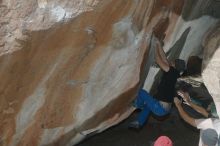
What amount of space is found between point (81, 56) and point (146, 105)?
145 cm

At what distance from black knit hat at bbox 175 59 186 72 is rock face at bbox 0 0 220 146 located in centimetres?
16

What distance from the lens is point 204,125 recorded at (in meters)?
4.40

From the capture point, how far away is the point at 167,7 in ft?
15.0

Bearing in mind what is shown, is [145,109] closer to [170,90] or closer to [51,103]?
[170,90]

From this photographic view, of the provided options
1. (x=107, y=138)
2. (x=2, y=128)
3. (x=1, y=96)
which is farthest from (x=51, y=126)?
(x=107, y=138)

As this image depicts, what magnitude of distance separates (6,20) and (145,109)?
2.49 m

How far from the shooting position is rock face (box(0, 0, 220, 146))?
325 centimetres

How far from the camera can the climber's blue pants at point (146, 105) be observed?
4.89 m

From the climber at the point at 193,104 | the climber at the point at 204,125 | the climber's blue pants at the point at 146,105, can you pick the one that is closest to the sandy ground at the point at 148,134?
the climber's blue pants at the point at 146,105

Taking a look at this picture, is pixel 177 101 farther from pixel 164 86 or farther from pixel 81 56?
pixel 81 56

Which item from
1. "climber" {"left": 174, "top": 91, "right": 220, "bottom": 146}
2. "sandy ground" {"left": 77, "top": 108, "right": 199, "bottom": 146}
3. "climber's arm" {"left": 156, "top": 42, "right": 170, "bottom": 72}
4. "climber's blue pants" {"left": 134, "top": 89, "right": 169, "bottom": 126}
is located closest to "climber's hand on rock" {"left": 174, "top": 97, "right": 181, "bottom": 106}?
"climber" {"left": 174, "top": 91, "right": 220, "bottom": 146}

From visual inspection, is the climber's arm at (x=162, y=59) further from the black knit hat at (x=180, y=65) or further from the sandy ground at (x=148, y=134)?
the sandy ground at (x=148, y=134)

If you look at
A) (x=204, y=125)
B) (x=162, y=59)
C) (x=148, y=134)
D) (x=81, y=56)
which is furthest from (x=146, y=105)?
(x=148, y=134)

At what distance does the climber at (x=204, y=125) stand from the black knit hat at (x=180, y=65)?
293 mm
